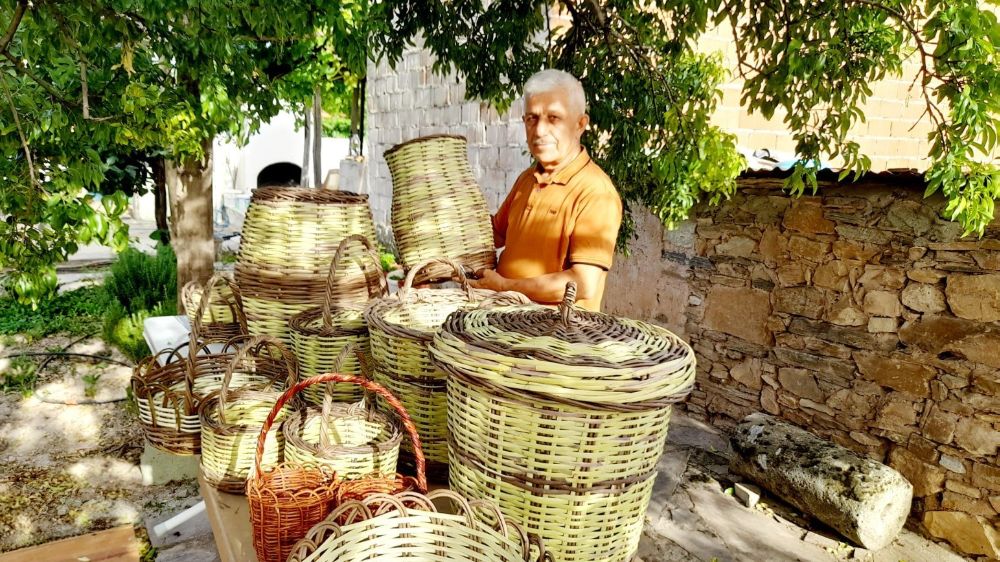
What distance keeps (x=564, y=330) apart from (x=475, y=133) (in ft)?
17.0

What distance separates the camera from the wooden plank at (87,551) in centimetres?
261

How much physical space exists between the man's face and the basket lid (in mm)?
1234

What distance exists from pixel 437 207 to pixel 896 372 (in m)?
2.62

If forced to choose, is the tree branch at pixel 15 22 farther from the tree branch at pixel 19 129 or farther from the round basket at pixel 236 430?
the round basket at pixel 236 430

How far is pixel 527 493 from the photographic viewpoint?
140cm

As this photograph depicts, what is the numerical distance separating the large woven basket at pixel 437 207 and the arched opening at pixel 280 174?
17.3 meters

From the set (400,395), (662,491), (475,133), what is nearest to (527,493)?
(400,395)

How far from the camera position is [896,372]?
3453 millimetres

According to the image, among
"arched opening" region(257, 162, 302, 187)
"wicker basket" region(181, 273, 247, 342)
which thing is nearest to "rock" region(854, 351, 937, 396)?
"wicker basket" region(181, 273, 247, 342)

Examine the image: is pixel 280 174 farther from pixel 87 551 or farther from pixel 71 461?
pixel 87 551

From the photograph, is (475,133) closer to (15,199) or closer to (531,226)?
(531,226)

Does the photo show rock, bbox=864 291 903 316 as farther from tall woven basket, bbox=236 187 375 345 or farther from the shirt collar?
tall woven basket, bbox=236 187 375 345

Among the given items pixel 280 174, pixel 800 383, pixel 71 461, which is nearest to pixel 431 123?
pixel 71 461

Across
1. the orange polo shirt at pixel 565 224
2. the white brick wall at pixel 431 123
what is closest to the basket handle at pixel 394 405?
the orange polo shirt at pixel 565 224
